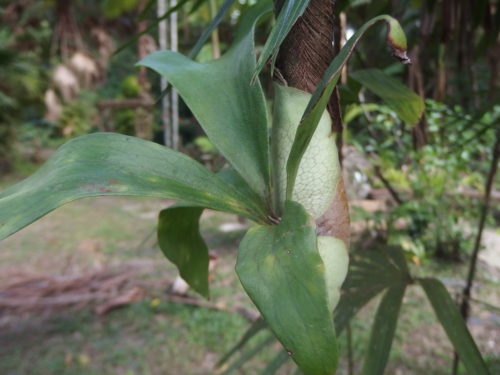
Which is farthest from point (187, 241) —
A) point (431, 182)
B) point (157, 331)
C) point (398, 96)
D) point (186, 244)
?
point (431, 182)

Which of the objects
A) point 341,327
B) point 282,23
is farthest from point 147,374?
point 282,23

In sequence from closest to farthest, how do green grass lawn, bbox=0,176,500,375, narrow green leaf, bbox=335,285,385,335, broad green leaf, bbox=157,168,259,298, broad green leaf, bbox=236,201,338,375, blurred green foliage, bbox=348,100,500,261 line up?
broad green leaf, bbox=236,201,338,375 < broad green leaf, bbox=157,168,259,298 < narrow green leaf, bbox=335,285,385,335 < green grass lawn, bbox=0,176,500,375 < blurred green foliage, bbox=348,100,500,261

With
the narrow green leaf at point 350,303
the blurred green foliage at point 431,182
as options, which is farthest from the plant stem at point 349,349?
the blurred green foliage at point 431,182

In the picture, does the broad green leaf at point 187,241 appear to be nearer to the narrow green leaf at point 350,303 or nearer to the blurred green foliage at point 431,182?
→ the narrow green leaf at point 350,303

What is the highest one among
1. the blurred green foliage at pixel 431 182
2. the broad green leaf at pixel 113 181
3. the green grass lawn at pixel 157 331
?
the broad green leaf at pixel 113 181

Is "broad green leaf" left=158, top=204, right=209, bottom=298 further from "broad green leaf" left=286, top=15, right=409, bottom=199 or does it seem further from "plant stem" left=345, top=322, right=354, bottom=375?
"plant stem" left=345, top=322, right=354, bottom=375

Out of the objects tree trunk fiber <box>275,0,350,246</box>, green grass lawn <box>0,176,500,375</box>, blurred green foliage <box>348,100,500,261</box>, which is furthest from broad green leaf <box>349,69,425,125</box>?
blurred green foliage <box>348,100,500,261</box>
